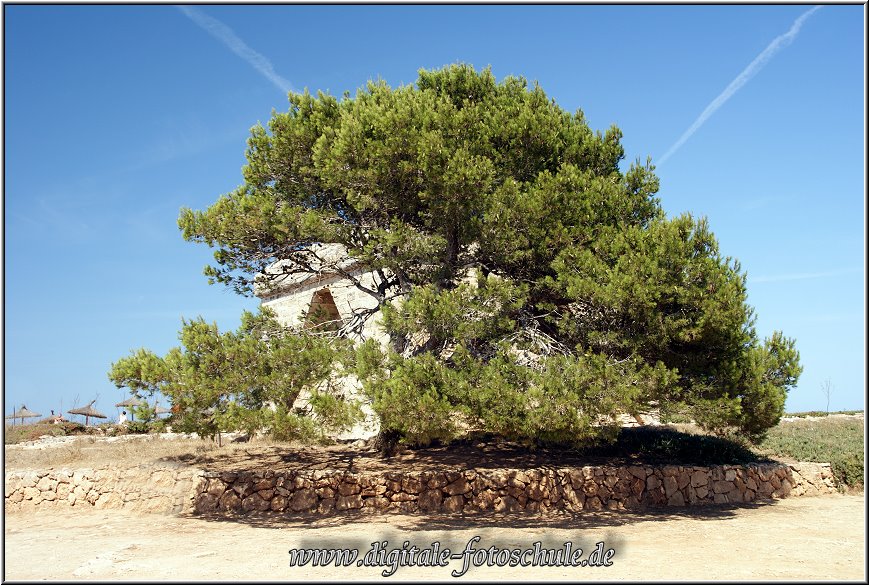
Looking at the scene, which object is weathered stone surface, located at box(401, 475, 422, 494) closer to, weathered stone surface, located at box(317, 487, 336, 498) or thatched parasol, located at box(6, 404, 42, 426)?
weathered stone surface, located at box(317, 487, 336, 498)

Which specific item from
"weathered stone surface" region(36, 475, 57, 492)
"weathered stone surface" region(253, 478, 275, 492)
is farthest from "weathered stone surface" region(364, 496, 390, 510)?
"weathered stone surface" region(36, 475, 57, 492)

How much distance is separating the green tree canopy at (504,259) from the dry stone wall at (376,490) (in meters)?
2.52

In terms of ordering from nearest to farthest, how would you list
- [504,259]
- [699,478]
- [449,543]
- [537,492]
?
[449,543] < [504,259] < [537,492] < [699,478]

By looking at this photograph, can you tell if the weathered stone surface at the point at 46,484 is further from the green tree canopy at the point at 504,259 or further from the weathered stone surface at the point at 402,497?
the weathered stone surface at the point at 402,497

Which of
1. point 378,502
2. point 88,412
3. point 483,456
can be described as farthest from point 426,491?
point 88,412

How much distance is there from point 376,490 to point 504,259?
484 centimetres

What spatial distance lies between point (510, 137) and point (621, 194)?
222 cm

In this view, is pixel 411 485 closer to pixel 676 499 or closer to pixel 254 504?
pixel 254 504

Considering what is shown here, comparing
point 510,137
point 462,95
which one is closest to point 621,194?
point 510,137

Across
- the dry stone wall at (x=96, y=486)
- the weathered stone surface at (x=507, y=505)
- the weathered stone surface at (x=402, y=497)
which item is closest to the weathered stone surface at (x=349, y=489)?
the weathered stone surface at (x=402, y=497)

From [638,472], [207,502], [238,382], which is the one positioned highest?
[238,382]

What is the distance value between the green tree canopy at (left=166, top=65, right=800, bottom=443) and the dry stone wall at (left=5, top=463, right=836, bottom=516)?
99.1 inches

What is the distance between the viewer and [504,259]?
10508 millimetres

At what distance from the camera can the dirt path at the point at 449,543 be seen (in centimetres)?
673
